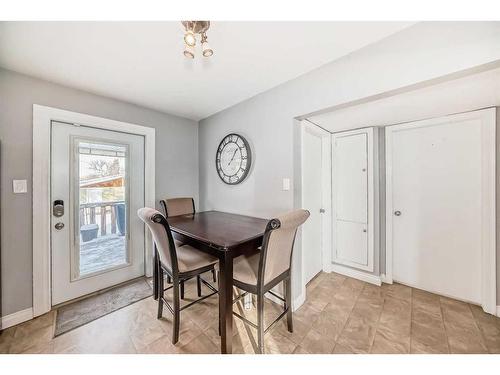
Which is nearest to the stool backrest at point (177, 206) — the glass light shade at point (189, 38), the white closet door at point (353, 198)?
the glass light shade at point (189, 38)

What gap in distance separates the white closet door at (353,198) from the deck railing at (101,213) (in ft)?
9.15

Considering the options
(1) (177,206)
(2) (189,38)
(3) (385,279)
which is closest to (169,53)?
(2) (189,38)

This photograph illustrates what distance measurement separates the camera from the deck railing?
200 centimetres

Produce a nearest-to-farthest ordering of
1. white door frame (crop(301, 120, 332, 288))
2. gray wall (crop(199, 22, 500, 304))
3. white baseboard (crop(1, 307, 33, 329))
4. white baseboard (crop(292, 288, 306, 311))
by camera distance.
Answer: gray wall (crop(199, 22, 500, 304))
white baseboard (crop(1, 307, 33, 329))
white baseboard (crop(292, 288, 306, 311))
white door frame (crop(301, 120, 332, 288))

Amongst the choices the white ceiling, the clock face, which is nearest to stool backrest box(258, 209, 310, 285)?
the clock face

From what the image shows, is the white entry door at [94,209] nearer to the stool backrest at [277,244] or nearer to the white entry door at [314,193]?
the stool backrest at [277,244]

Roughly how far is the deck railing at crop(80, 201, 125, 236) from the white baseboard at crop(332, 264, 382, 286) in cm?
288

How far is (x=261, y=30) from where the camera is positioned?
3.90 ft

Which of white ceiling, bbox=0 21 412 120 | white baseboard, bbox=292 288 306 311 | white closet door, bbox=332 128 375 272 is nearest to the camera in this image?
white ceiling, bbox=0 21 412 120

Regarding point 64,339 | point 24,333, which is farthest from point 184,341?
point 24,333

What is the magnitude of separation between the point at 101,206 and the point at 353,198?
3037 mm

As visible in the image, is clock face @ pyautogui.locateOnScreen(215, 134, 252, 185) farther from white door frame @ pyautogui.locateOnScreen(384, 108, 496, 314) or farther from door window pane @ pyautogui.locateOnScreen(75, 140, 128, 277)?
white door frame @ pyautogui.locateOnScreen(384, 108, 496, 314)

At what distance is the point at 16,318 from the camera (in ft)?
5.21

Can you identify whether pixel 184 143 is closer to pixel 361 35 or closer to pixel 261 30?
pixel 261 30
